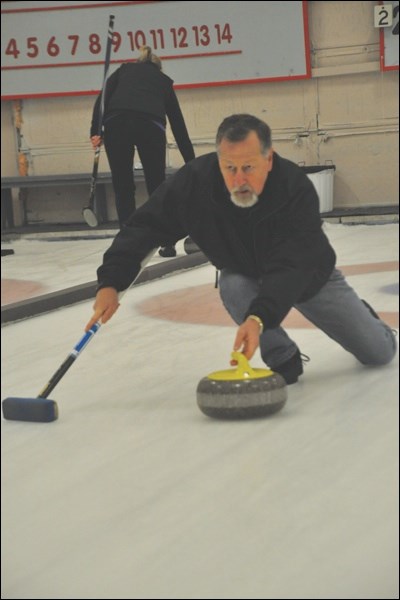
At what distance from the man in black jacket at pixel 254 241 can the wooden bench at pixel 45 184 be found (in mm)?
4510

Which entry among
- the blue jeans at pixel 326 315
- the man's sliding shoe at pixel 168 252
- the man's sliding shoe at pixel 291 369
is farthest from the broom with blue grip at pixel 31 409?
the man's sliding shoe at pixel 168 252

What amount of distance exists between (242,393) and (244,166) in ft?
1.47

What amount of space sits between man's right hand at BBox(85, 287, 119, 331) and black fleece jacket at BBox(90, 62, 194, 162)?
7.27ft

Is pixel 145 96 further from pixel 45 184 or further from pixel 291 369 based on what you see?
pixel 45 184

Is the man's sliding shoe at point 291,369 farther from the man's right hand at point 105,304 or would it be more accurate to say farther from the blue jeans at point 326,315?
the man's right hand at point 105,304

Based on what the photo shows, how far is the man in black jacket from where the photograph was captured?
193 cm

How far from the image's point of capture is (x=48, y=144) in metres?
6.97

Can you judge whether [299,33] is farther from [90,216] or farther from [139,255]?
[139,255]

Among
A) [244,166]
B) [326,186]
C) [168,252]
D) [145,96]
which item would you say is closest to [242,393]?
[244,166]

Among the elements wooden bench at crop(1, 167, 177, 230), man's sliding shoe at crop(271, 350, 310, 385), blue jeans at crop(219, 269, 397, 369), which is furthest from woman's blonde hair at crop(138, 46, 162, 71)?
wooden bench at crop(1, 167, 177, 230)

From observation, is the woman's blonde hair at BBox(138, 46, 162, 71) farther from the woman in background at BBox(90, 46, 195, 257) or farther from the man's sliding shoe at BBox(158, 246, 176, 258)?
the man's sliding shoe at BBox(158, 246, 176, 258)

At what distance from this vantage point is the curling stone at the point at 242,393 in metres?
1.92

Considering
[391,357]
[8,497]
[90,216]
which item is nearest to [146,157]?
[90,216]

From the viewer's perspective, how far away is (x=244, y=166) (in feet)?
6.36
